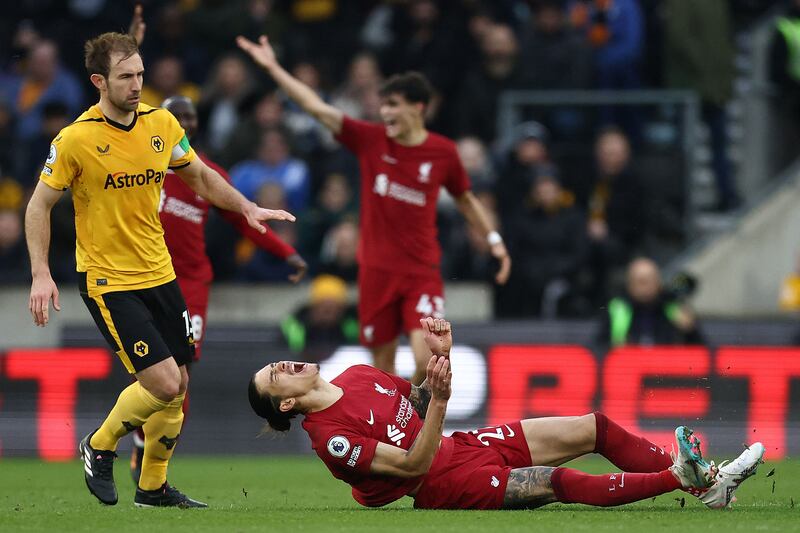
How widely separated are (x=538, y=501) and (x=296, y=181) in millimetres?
8037

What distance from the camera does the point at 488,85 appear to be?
55.5 ft

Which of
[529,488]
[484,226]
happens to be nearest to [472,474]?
[529,488]

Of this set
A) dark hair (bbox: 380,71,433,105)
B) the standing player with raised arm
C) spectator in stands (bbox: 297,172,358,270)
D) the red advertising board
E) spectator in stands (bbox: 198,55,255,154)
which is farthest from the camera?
spectator in stands (bbox: 198,55,255,154)

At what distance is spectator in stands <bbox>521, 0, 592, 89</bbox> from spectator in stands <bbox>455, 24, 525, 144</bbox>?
0.16 meters

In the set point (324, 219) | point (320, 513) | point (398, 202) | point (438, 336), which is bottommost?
point (320, 513)

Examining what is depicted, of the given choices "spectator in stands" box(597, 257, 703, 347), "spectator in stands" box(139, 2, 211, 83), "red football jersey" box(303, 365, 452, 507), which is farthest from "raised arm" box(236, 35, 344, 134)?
"spectator in stands" box(139, 2, 211, 83)

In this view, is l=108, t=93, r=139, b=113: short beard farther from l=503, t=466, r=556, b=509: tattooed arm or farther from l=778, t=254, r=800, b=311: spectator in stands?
l=778, t=254, r=800, b=311: spectator in stands

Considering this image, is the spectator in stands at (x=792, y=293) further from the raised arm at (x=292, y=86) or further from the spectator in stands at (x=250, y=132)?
the raised arm at (x=292, y=86)

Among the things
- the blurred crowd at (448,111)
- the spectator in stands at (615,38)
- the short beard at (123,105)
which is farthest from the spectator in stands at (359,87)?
the short beard at (123,105)

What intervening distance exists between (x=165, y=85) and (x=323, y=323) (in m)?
4.13

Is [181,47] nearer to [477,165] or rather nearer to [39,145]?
[39,145]

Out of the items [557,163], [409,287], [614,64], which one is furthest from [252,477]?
[614,64]

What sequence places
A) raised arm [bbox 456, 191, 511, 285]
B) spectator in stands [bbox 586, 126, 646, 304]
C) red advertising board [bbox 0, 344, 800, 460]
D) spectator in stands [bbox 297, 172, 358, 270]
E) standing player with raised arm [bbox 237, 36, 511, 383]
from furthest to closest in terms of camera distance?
spectator in stands [bbox 297, 172, 358, 270] < spectator in stands [bbox 586, 126, 646, 304] < red advertising board [bbox 0, 344, 800, 460] < raised arm [bbox 456, 191, 511, 285] < standing player with raised arm [bbox 237, 36, 511, 383]

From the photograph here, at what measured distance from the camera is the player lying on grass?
26.9ft
